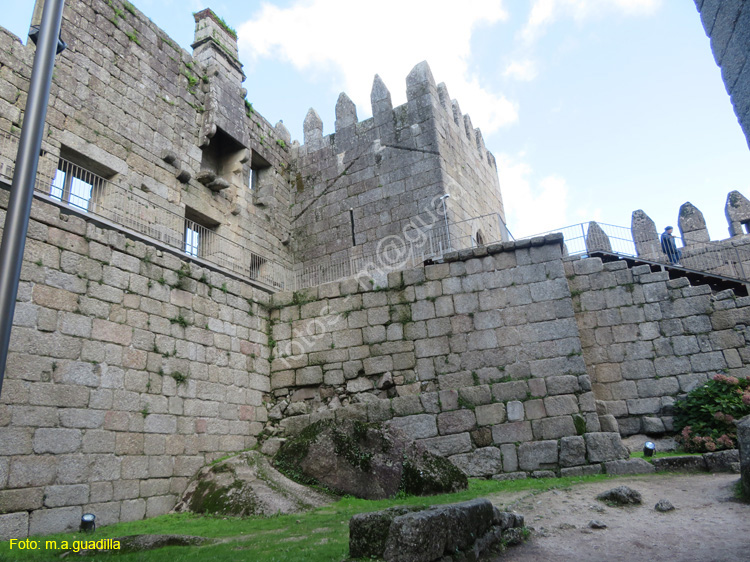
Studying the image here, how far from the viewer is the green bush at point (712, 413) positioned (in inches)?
343

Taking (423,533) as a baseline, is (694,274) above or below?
above

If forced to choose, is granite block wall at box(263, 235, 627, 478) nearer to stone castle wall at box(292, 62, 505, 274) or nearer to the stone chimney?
stone castle wall at box(292, 62, 505, 274)

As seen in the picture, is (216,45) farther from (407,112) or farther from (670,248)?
(670,248)

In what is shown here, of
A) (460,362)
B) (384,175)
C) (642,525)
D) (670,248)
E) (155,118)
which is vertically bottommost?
(642,525)

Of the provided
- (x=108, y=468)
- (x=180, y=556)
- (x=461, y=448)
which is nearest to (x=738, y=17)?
(x=180, y=556)

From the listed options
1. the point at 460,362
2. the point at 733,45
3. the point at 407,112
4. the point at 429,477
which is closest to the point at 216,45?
the point at 407,112

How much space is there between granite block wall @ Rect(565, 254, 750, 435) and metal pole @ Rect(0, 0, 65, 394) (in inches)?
347

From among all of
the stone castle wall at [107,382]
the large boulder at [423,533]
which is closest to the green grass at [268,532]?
the large boulder at [423,533]

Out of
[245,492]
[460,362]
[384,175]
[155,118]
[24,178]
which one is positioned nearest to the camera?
[24,178]

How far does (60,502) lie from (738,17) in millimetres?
8124

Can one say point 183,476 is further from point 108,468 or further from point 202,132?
point 202,132

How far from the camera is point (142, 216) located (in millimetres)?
10555

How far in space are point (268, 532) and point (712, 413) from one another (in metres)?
7.38

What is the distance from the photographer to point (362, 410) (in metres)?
10.0
